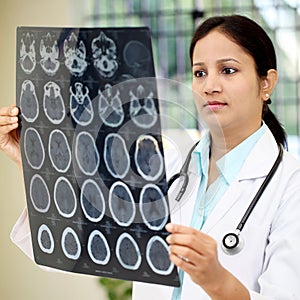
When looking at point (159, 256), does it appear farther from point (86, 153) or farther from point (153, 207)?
point (86, 153)

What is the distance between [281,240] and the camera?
48.3 inches

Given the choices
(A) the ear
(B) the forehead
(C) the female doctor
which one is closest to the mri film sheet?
(C) the female doctor

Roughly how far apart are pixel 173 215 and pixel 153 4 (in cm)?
239

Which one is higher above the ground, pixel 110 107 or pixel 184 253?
pixel 110 107

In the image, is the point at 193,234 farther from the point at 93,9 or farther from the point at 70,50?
the point at 93,9

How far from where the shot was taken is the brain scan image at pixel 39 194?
1104 millimetres

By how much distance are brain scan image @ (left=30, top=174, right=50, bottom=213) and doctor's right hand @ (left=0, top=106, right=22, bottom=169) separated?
101mm

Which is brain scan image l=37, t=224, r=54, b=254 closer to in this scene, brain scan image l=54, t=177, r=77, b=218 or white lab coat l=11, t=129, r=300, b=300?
brain scan image l=54, t=177, r=77, b=218

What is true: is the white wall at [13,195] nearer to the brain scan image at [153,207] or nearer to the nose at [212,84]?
the nose at [212,84]

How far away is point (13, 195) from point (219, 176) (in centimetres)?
228

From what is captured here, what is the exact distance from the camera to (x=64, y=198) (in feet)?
3.55

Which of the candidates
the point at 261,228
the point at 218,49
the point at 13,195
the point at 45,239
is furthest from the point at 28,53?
the point at 13,195

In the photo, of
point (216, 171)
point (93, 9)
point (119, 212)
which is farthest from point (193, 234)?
point (93, 9)

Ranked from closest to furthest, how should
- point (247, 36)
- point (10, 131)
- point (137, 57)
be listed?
point (137, 57), point (10, 131), point (247, 36)
